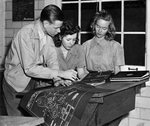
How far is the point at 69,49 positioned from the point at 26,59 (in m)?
0.66

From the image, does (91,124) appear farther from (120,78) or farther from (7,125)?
(7,125)

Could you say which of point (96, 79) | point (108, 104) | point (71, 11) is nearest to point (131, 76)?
point (96, 79)

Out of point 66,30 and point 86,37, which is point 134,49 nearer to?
point 86,37

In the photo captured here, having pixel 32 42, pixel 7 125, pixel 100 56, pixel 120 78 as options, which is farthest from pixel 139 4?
pixel 7 125

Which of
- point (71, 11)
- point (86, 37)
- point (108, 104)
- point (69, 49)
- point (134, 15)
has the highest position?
point (71, 11)

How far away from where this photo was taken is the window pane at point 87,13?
4.59 meters

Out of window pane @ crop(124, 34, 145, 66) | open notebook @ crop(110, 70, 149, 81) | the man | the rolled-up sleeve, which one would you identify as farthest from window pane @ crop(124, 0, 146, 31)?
the rolled-up sleeve

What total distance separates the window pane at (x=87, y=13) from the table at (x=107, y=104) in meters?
1.61

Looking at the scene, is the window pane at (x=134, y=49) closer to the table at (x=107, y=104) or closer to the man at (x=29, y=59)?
the table at (x=107, y=104)

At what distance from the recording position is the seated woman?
11.2 feet

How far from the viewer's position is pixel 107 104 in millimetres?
2801

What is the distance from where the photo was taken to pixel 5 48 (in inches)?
198

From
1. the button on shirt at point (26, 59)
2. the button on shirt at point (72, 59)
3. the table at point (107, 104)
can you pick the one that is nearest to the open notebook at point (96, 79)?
the table at point (107, 104)

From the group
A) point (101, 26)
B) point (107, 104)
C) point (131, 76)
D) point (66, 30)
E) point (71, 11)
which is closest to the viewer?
point (107, 104)
